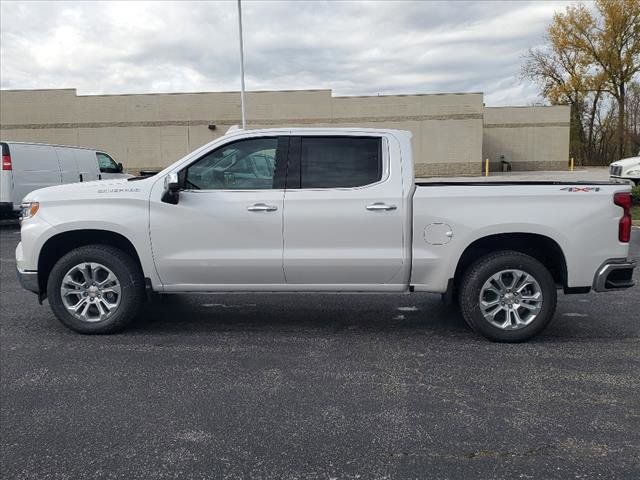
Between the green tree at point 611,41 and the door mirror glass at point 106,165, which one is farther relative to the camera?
the green tree at point 611,41

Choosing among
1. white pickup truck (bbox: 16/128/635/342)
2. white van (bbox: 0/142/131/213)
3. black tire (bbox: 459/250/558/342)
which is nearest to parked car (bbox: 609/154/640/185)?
white pickup truck (bbox: 16/128/635/342)

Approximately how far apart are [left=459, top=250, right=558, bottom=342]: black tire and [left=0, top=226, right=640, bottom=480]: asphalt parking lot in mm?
149

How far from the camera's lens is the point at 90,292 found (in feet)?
17.8

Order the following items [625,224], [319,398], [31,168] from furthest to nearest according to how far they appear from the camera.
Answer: [31,168] < [625,224] < [319,398]

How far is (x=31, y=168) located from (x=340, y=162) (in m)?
11.1

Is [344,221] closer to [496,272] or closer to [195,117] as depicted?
[496,272]

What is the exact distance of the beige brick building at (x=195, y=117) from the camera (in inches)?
1399

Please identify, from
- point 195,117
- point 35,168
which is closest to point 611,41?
point 195,117

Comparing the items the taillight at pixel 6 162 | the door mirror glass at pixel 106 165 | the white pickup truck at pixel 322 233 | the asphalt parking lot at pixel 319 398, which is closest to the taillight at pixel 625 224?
the white pickup truck at pixel 322 233

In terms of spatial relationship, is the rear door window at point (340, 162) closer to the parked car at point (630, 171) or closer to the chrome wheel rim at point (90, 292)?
the chrome wheel rim at point (90, 292)

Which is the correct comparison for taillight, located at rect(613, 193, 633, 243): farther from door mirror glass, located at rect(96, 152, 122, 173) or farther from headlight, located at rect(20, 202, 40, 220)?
door mirror glass, located at rect(96, 152, 122, 173)

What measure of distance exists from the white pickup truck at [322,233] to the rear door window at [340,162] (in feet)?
0.03

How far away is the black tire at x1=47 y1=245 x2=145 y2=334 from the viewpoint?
5.32 m

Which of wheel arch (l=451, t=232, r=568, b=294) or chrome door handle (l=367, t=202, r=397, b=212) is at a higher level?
chrome door handle (l=367, t=202, r=397, b=212)
